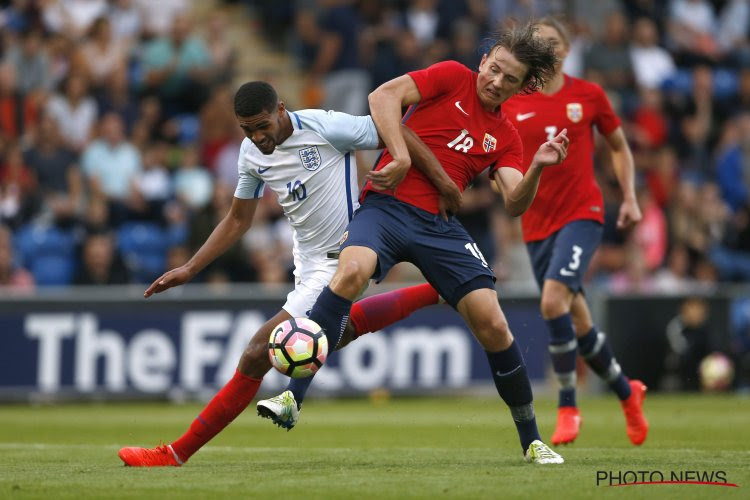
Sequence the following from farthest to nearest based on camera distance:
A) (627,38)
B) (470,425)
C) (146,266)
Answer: (627,38) → (146,266) → (470,425)

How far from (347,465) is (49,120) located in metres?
10.0

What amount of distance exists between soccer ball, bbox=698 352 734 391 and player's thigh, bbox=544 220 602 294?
6.96 m

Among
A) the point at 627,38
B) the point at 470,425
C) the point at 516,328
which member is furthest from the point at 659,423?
the point at 627,38

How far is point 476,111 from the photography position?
795cm

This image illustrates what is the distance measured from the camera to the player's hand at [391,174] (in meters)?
7.40

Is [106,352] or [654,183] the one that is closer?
[106,352]

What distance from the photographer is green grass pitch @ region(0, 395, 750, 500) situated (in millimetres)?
6527

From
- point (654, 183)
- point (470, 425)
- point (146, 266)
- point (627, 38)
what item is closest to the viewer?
point (470, 425)

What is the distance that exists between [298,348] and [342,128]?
57.5 inches

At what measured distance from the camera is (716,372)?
16344 mm

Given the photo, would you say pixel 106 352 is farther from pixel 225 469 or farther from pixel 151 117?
pixel 225 469

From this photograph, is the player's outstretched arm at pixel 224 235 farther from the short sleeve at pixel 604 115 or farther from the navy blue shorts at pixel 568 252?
the short sleeve at pixel 604 115

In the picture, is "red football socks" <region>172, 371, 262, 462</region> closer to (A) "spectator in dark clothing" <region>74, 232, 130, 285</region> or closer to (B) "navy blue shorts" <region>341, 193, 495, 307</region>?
(B) "navy blue shorts" <region>341, 193, 495, 307</region>

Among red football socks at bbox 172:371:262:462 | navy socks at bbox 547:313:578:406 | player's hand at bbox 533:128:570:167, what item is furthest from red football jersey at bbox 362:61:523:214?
navy socks at bbox 547:313:578:406
